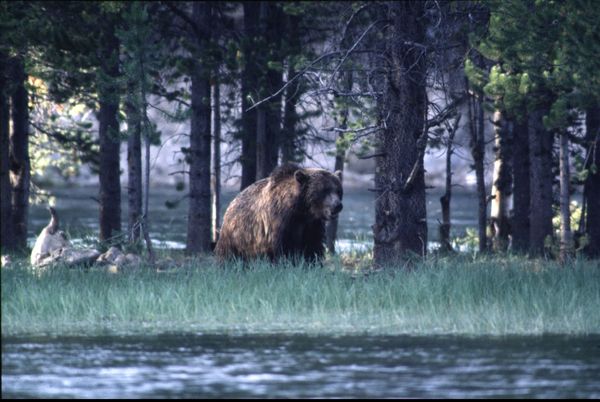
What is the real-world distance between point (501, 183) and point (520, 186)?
1325 mm

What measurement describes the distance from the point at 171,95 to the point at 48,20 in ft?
13.7

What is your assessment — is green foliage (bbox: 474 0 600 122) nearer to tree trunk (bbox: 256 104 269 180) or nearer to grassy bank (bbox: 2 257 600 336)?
grassy bank (bbox: 2 257 600 336)

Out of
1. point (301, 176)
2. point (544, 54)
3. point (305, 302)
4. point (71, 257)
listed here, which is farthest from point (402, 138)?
point (71, 257)

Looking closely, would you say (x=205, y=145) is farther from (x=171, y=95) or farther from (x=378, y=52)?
(x=378, y=52)

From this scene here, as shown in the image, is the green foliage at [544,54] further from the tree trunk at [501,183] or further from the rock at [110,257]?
the rock at [110,257]

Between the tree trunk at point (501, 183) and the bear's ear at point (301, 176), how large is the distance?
7.95 metres

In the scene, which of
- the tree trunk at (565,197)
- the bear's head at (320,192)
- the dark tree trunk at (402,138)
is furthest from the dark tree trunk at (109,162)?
the tree trunk at (565,197)

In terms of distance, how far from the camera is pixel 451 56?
23.4 meters

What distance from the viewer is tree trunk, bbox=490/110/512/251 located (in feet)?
81.1

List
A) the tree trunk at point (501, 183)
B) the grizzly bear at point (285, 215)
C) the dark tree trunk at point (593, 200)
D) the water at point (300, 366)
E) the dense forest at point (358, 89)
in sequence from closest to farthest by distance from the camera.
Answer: the water at point (300, 366)
the dense forest at point (358, 89)
the grizzly bear at point (285, 215)
the dark tree trunk at point (593, 200)
the tree trunk at point (501, 183)

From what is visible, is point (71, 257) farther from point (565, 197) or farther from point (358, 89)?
point (565, 197)

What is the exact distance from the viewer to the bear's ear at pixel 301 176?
17.2m

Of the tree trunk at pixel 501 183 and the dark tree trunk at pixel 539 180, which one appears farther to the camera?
the tree trunk at pixel 501 183

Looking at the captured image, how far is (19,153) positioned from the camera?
2298 cm
